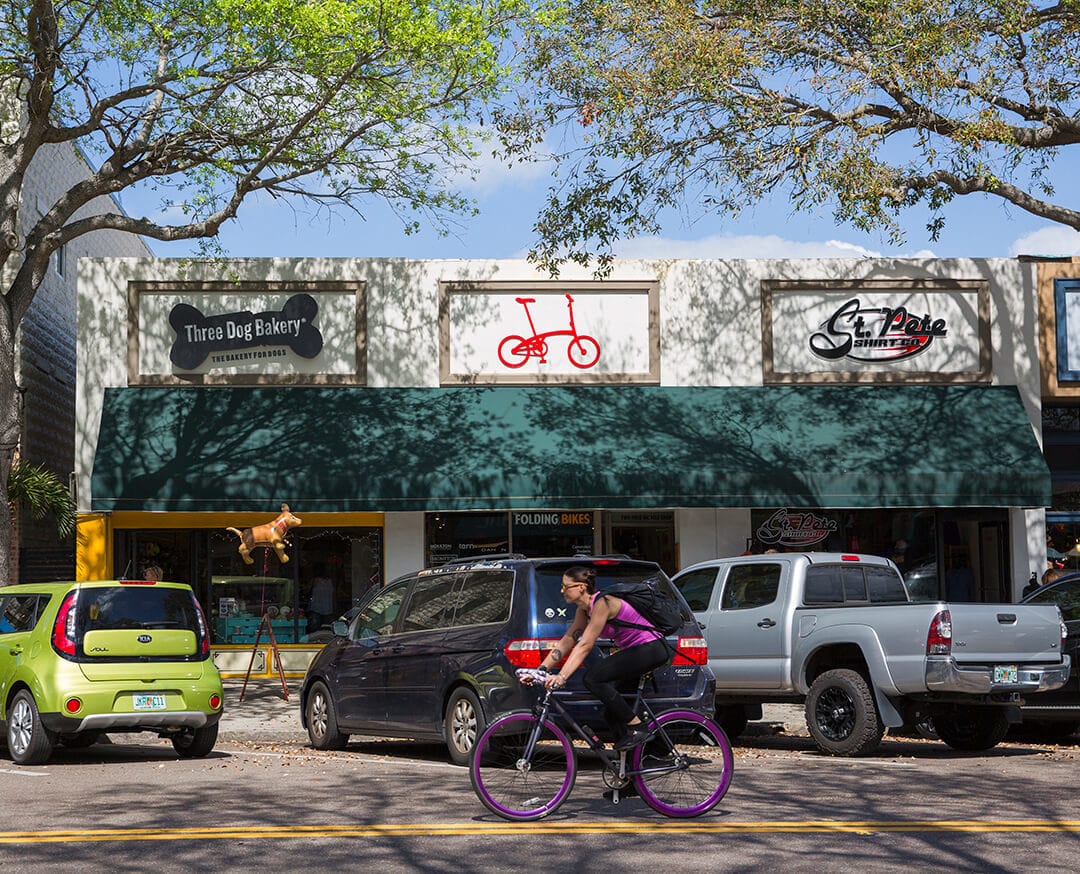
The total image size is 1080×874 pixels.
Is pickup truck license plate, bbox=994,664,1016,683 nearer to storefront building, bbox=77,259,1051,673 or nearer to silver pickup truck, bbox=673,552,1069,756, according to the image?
silver pickup truck, bbox=673,552,1069,756

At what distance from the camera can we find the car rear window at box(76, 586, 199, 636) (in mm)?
12750

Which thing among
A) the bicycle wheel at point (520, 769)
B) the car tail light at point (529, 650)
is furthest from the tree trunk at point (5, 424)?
the bicycle wheel at point (520, 769)

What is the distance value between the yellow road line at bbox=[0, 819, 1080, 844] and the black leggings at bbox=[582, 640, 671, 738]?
66 centimetres

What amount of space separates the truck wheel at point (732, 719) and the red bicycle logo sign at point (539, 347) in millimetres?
8162

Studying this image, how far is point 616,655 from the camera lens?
915 cm

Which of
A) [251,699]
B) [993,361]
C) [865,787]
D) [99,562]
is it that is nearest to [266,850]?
[865,787]

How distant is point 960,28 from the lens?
17.3 m

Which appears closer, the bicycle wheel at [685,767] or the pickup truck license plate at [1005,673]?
the bicycle wheel at [685,767]

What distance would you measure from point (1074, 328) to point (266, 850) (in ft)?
60.5

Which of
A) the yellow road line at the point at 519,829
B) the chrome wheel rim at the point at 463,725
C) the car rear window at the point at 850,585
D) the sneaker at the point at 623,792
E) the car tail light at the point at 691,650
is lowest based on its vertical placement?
the yellow road line at the point at 519,829

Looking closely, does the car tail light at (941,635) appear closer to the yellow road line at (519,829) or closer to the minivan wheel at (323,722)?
the yellow road line at (519,829)

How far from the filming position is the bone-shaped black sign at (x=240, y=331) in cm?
2203

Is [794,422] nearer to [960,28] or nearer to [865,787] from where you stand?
[960,28]

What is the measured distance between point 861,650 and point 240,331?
12.4 m
